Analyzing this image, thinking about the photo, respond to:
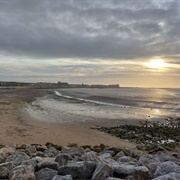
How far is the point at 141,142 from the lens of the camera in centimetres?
1127

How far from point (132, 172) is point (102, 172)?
0.50 meters

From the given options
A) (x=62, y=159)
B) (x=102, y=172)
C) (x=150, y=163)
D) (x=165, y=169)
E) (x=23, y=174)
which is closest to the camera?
(x=23, y=174)

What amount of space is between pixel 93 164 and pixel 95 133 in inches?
308

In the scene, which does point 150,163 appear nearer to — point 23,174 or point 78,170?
point 78,170

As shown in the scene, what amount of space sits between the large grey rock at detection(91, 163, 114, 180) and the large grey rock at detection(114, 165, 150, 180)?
16 centimetres

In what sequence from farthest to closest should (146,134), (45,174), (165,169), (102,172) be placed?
(146,134)
(165,169)
(45,174)
(102,172)

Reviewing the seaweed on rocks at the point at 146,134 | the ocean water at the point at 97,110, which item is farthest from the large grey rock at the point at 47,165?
the ocean water at the point at 97,110

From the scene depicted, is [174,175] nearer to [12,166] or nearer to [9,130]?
[12,166]

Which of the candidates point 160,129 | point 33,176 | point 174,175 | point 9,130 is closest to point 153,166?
point 174,175

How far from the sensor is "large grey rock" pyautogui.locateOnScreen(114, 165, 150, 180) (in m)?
4.46

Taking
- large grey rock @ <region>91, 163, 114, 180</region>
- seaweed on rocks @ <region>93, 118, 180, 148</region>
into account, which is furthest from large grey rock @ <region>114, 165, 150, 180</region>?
seaweed on rocks @ <region>93, 118, 180, 148</region>

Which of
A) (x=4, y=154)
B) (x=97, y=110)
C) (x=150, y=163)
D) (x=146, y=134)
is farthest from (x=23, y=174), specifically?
(x=97, y=110)

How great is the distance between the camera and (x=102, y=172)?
446 centimetres

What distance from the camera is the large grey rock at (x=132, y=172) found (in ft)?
14.6
